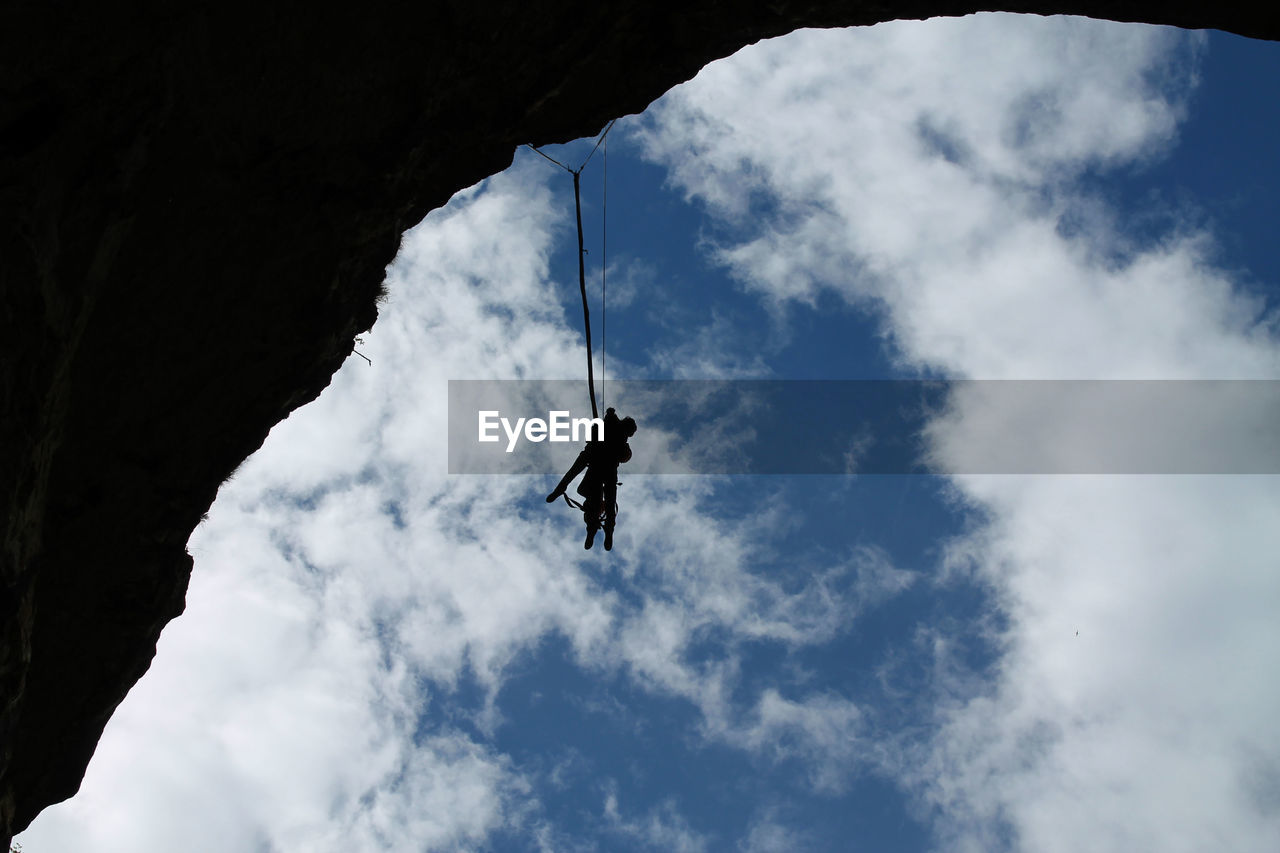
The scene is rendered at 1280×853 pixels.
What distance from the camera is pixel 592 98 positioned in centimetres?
1038

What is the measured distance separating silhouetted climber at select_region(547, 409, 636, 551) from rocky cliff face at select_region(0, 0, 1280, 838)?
11.3 feet

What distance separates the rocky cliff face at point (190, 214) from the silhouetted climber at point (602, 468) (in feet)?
11.3

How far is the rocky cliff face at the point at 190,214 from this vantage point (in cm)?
709

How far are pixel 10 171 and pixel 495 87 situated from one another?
4.78 m

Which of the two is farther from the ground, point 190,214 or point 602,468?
point 190,214

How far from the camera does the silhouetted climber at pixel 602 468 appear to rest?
12188 mm

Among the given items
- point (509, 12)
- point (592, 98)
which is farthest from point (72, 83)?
point (592, 98)

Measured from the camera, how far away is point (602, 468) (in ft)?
40.2

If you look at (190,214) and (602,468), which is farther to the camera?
(602,468)

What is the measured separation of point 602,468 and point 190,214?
598 centimetres

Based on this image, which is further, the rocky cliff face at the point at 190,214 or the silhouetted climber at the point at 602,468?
the silhouetted climber at the point at 602,468

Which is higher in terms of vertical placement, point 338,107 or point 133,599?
point 338,107

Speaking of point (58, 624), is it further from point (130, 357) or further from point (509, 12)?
point (509, 12)

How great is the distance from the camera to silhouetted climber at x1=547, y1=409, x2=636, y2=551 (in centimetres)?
1219
